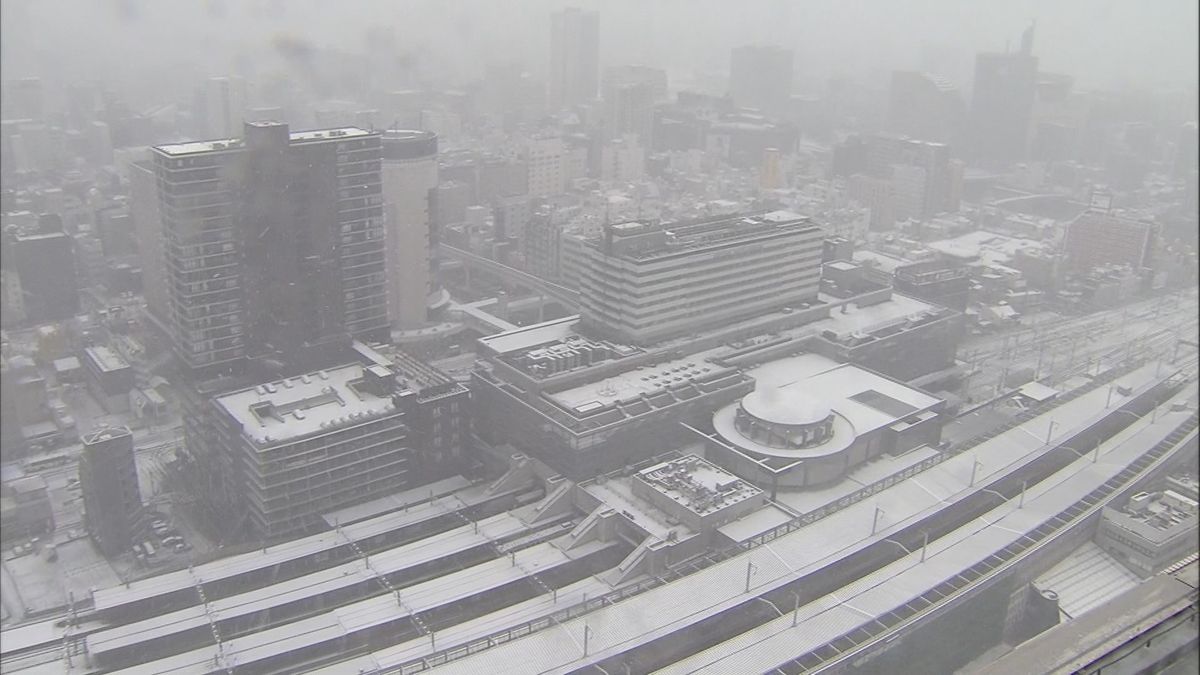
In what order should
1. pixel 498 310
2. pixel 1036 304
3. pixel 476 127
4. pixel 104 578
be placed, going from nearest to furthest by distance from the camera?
pixel 104 578
pixel 498 310
pixel 1036 304
pixel 476 127

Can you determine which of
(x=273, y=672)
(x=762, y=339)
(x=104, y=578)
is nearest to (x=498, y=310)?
(x=762, y=339)

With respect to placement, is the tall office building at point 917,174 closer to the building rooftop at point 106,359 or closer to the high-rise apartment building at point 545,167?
the high-rise apartment building at point 545,167

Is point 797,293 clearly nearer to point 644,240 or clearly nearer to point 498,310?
point 644,240

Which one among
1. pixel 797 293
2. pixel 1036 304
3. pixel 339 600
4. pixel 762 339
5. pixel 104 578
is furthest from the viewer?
pixel 1036 304

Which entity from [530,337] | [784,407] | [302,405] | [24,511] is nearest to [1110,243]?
[784,407]

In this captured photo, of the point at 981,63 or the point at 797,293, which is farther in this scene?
the point at 981,63

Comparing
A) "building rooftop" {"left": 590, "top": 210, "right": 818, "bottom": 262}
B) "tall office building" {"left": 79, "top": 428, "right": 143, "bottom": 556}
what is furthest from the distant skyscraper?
"building rooftop" {"left": 590, "top": 210, "right": 818, "bottom": 262}

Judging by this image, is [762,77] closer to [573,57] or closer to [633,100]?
[633,100]
